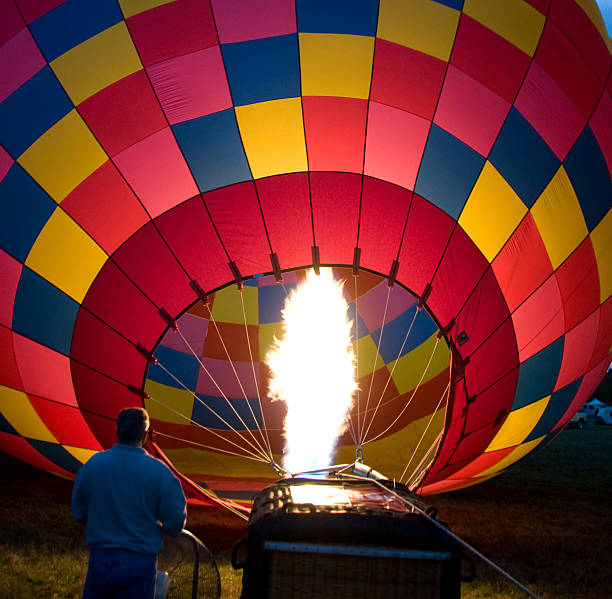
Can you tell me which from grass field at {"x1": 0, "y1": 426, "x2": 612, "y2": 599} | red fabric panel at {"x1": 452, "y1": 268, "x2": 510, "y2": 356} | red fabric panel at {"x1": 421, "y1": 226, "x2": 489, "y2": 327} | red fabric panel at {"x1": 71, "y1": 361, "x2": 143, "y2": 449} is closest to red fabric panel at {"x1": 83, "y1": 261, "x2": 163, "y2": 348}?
red fabric panel at {"x1": 71, "y1": 361, "x2": 143, "y2": 449}

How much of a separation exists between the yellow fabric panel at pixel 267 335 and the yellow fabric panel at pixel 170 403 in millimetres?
898

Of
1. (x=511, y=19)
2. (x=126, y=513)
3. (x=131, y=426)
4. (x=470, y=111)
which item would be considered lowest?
(x=126, y=513)

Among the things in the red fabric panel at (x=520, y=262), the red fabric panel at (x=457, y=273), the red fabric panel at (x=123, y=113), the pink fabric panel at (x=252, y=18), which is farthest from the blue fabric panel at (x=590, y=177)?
the red fabric panel at (x=123, y=113)

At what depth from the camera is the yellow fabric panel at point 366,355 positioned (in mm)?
6566

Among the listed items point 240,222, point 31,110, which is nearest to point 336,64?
point 240,222

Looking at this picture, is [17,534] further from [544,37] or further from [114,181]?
[544,37]

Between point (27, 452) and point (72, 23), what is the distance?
2.95 meters

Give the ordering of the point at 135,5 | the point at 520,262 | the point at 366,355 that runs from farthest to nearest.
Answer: the point at 366,355 < the point at 520,262 < the point at 135,5

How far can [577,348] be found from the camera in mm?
4305

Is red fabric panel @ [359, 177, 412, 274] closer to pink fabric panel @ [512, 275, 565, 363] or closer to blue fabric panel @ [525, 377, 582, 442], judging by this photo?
pink fabric panel @ [512, 275, 565, 363]

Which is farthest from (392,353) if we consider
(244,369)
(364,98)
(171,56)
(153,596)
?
(153,596)

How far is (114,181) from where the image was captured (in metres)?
3.72

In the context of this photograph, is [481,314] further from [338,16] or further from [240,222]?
Result: [338,16]

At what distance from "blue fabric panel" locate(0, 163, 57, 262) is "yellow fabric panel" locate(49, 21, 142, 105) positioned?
1.94ft
